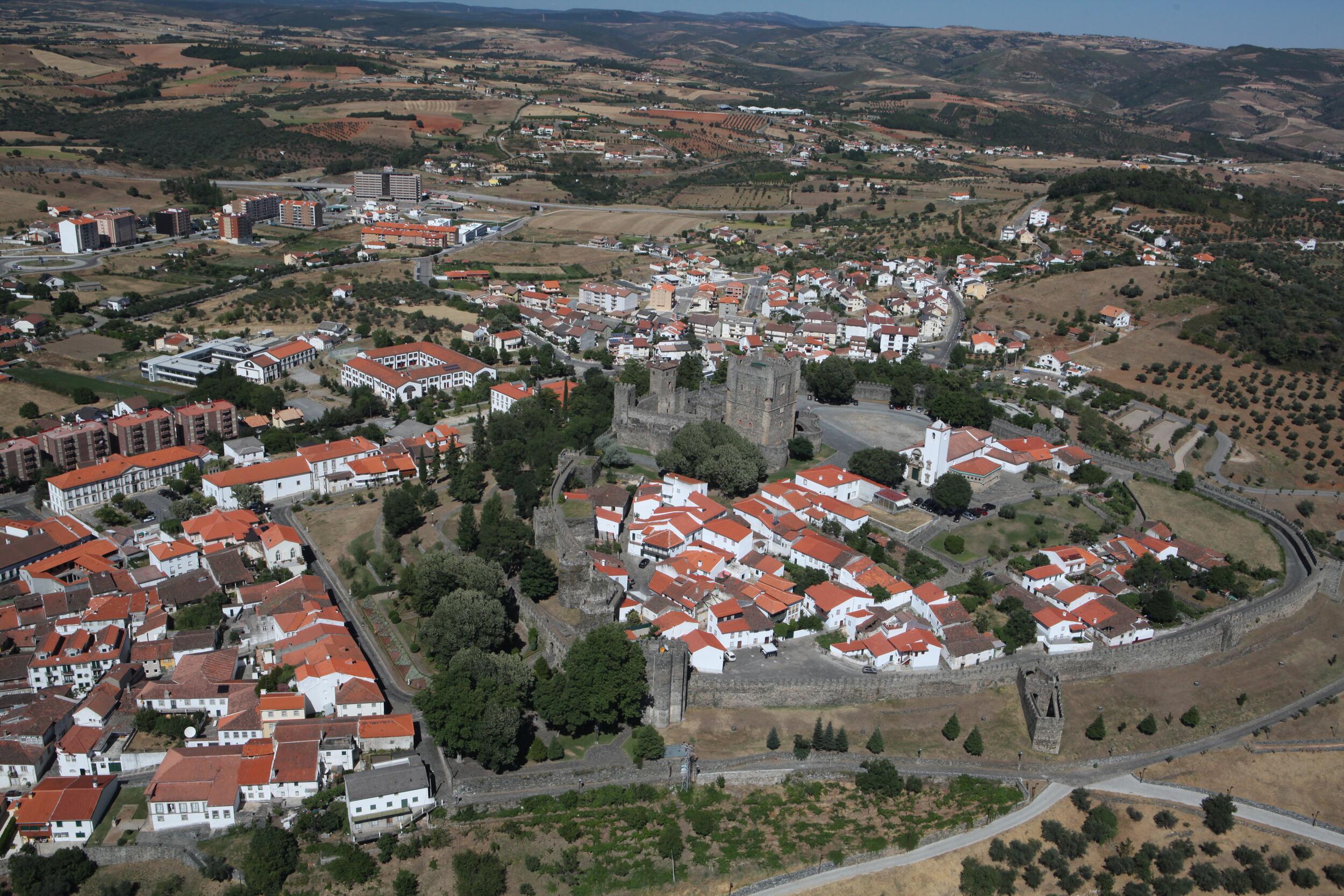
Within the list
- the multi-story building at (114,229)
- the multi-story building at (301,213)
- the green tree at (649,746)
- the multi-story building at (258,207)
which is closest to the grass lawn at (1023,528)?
the green tree at (649,746)

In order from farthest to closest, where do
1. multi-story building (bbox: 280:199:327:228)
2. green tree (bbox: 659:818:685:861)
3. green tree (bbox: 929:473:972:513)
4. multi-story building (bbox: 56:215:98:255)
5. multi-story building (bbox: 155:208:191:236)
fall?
1. multi-story building (bbox: 280:199:327:228)
2. multi-story building (bbox: 155:208:191:236)
3. multi-story building (bbox: 56:215:98:255)
4. green tree (bbox: 929:473:972:513)
5. green tree (bbox: 659:818:685:861)

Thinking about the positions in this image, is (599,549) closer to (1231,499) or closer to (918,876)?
(918,876)

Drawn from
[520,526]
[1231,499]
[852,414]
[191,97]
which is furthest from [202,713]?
[191,97]

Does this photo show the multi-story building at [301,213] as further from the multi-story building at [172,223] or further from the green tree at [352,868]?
the green tree at [352,868]

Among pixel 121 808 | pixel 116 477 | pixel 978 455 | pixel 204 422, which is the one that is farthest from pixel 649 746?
pixel 204 422

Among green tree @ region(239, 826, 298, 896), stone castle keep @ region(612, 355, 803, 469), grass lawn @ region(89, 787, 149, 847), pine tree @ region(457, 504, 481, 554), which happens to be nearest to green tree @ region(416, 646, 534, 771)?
green tree @ region(239, 826, 298, 896)

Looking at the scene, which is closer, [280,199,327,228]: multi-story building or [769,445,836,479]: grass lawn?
[769,445,836,479]: grass lawn

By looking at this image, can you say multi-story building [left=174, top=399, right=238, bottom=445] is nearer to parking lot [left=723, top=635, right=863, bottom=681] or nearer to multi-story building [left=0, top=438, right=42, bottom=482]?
multi-story building [left=0, top=438, right=42, bottom=482]
